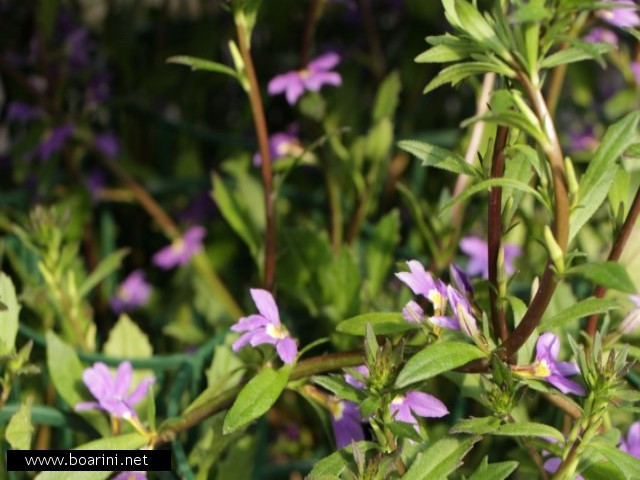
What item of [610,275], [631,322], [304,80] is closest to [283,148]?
[304,80]

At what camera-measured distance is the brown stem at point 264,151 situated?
74 cm

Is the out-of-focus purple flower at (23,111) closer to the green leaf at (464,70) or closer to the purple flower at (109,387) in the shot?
the purple flower at (109,387)

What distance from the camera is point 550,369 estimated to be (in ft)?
1.93

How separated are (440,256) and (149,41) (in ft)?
2.31

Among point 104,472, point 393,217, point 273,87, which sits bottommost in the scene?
point 104,472

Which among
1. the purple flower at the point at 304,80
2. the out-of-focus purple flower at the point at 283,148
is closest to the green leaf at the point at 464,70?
the purple flower at the point at 304,80

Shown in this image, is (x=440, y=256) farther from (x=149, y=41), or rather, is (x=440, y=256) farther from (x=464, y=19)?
(x=149, y=41)

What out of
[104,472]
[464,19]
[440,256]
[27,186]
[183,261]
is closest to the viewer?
[464,19]

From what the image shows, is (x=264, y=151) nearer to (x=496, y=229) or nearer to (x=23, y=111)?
(x=496, y=229)

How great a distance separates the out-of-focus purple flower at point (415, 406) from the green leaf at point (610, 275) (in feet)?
0.53

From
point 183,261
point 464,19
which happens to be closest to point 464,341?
point 464,19

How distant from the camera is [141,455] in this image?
2.22ft

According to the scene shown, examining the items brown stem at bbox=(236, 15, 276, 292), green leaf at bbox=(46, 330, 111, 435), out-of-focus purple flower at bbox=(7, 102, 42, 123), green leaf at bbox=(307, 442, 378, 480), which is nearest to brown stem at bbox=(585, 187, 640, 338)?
green leaf at bbox=(307, 442, 378, 480)

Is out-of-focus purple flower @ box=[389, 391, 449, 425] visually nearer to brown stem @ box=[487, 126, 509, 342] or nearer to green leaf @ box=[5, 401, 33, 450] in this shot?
brown stem @ box=[487, 126, 509, 342]
